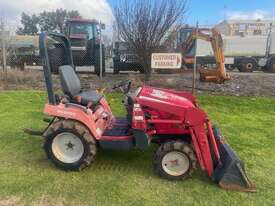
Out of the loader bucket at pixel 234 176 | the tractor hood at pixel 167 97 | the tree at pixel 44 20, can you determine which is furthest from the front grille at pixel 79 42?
the tree at pixel 44 20

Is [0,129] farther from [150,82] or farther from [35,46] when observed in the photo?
[35,46]

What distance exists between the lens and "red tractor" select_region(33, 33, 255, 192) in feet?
12.6

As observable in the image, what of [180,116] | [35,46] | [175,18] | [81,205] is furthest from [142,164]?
[35,46]

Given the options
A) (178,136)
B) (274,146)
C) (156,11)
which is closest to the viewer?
(178,136)

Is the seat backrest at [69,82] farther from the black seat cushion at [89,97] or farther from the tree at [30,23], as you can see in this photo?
the tree at [30,23]

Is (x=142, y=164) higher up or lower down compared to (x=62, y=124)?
lower down

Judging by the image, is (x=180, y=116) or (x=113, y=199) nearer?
(x=113, y=199)

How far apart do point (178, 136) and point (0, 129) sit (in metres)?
3.37

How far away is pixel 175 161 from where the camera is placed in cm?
394

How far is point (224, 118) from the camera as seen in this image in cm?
698

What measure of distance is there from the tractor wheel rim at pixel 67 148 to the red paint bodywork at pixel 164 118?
0.80ft

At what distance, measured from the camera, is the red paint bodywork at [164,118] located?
3.85 m

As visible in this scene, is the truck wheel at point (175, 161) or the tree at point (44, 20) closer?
the truck wheel at point (175, 161)

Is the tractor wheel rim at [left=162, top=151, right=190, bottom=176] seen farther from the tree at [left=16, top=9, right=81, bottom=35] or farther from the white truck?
the tree at [left=16, top=9, right=81, bottom=35]
